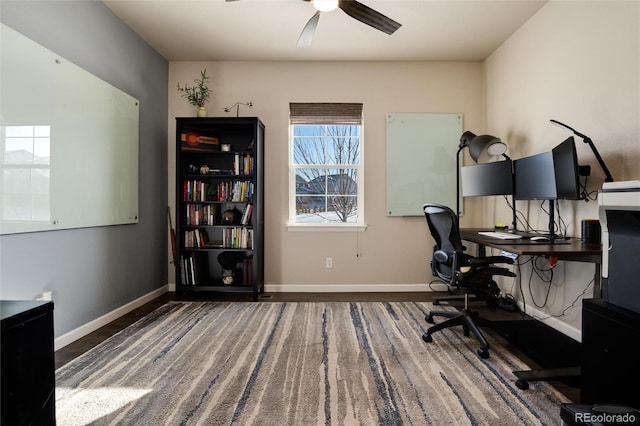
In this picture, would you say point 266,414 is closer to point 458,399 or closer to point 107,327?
point 458,399

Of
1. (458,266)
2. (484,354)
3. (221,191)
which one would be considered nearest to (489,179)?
(458,266)

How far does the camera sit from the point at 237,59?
3.87m

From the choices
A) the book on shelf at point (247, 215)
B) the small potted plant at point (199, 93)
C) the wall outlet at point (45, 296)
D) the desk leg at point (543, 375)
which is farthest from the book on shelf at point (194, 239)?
the desk leg at point (543, 375)

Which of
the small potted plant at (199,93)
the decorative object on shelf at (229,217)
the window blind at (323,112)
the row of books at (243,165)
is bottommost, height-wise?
the decorative object on shelf at (229,217)

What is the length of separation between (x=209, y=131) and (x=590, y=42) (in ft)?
11.3

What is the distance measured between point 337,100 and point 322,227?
1.49 metres

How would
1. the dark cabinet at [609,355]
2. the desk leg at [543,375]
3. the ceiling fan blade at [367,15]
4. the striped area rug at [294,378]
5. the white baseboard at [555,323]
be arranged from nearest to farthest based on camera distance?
the dark cabinet at [609,355] < the striped area rug at [294,378] < the desk leg at [543,375] < the ceiling fan blade at [367,15] < the white baseboard at [555,323]

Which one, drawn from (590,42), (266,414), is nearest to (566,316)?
(590,42)

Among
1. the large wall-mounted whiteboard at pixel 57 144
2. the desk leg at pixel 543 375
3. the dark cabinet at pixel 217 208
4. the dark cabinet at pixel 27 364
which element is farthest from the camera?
the dark cabinet at pixel 217 208

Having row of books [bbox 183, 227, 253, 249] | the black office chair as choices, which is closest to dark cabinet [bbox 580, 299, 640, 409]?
the black office chair

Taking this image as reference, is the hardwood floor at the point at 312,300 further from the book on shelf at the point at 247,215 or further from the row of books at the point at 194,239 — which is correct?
the book on shelf at the point at 247,215

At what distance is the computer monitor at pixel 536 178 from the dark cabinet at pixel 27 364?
2920mm

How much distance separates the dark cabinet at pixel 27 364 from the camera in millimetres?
1136

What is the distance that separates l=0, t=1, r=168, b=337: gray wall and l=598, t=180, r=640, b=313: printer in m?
3.15
